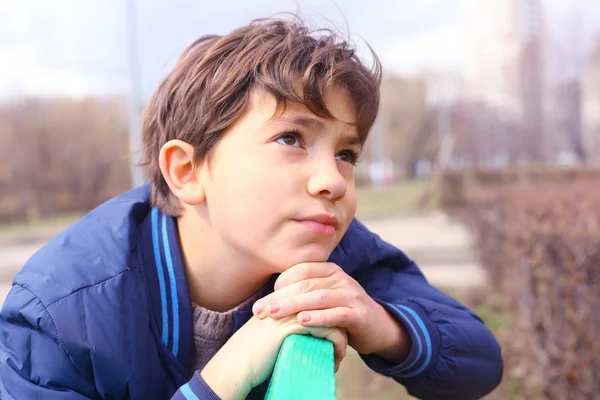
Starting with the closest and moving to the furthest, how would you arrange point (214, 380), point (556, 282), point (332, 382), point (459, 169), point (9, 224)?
1. point (332, 382)
2. point (214, 380)
3. point (556, 282)
4. point (459, 169)
5. point (9, 224)

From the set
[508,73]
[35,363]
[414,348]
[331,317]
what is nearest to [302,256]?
[331,317]

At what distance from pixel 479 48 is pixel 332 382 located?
223 feet

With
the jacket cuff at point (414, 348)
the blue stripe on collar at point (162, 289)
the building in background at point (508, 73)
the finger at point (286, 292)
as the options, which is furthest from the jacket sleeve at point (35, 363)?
the building in background at point (508, 73)

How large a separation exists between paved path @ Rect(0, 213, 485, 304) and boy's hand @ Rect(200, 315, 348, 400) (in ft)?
18.5

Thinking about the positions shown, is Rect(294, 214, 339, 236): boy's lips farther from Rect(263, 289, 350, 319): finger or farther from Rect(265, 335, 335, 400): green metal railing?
Rect(265, 335, 335, 400): green metal railing

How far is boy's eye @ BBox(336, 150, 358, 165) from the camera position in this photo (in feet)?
4.75

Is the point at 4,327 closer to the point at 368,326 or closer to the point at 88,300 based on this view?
the point at 88,300

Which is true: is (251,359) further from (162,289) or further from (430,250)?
(430,250)

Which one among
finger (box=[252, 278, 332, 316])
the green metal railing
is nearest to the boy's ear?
finger (box=[252, 278, 332, 316])

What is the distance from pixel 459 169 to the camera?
1753 cm

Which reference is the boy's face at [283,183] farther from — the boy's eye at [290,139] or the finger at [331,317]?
the finger at [331,317]

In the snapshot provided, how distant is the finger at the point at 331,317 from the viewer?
3.85 ft

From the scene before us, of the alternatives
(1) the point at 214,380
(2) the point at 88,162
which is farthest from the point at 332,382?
(2) the point at 88,162

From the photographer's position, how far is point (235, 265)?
146 centimetres
